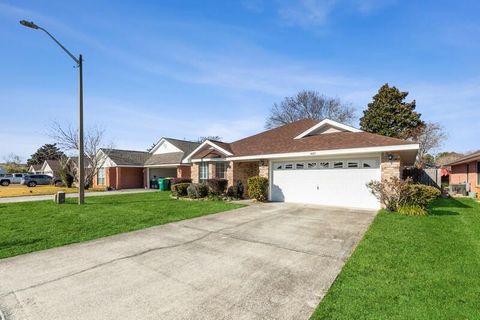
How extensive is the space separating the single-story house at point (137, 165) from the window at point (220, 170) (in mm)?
9326

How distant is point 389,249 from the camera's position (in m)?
6.07

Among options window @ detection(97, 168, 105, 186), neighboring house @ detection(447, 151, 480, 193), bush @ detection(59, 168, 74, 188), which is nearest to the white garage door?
neighboring house @ detection(447, 151, 480, 193)

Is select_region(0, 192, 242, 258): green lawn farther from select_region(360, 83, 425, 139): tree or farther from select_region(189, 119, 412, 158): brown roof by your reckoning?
select_region(360, 83, 425, 139): tree

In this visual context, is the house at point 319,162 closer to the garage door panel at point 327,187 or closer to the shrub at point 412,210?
the garage door panel at point 327,187

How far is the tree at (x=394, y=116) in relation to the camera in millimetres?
31656

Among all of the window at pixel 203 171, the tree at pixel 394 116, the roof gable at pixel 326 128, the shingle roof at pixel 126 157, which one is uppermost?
the tree at pixel 394 116

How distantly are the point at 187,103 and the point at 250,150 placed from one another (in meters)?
6.30

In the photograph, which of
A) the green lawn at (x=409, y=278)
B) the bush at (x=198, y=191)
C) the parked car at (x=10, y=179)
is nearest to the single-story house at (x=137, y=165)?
the bush at (x=198, y=191)

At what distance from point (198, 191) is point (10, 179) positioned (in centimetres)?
4004

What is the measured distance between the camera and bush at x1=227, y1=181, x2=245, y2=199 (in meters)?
16.5

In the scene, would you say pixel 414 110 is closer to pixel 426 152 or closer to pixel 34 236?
pixel 426 152

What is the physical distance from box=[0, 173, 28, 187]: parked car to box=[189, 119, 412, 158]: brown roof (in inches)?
1496

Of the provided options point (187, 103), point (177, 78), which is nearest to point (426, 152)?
point (187, 103)

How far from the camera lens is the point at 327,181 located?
534 inches
